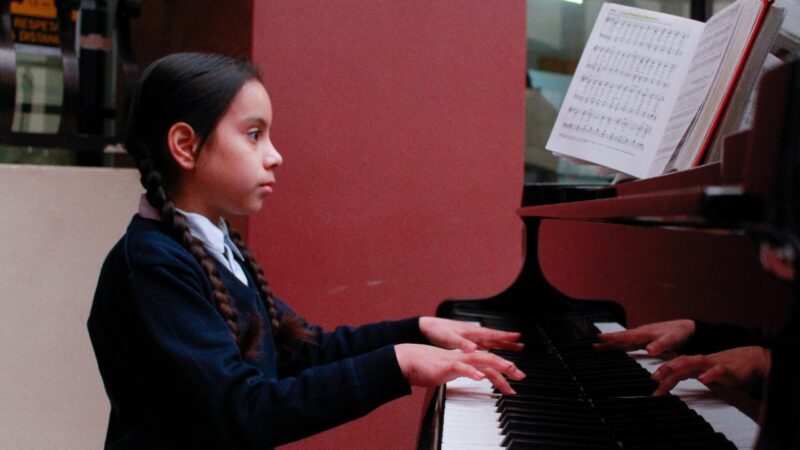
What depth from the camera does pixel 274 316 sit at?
1.54 metres

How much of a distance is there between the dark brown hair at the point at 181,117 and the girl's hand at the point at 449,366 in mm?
306

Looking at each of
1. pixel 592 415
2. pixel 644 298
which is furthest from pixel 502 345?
pixel 592 415

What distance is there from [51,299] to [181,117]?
46.2 inches

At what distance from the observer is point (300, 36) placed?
2266mm

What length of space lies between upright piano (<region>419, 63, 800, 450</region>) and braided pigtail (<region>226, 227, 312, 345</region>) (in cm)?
31

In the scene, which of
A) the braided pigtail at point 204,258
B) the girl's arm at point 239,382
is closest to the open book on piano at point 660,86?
the girl's arm at point 239,382

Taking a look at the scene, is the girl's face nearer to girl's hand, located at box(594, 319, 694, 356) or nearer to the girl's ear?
the girl's ear

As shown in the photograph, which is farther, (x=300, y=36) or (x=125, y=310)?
(x=300, y=36)

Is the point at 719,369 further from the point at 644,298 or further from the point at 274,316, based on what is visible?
the point at 274,316

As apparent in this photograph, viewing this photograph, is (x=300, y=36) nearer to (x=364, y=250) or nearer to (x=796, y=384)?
(x=364, y=250)

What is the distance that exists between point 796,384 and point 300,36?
74.9 inches

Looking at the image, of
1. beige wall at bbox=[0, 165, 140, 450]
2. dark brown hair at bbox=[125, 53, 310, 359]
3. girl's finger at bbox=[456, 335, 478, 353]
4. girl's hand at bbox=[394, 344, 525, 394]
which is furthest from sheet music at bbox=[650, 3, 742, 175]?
beige wall at bbox=[0, 165, 140, 450]

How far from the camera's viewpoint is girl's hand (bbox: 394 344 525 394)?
1083 millimetres

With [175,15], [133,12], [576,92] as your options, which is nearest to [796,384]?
[576,92]
